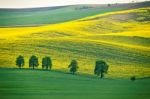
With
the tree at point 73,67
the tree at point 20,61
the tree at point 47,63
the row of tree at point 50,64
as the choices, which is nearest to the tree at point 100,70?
the row of tree at point 50,64

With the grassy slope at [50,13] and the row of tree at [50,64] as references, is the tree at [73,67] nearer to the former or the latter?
the row of tree at [50,64]

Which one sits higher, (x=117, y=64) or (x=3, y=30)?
(x=3, y=30)

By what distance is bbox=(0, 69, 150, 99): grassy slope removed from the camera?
15.0 feet

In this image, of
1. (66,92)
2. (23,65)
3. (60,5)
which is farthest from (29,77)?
(60,5)

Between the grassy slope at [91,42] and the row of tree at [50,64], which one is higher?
the grassy slope at [91,42]

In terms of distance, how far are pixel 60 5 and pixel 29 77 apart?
87 centimetres

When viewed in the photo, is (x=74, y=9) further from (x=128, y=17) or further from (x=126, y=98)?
(x=126, y=98)

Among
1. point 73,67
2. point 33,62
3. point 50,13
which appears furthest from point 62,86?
point 50,13

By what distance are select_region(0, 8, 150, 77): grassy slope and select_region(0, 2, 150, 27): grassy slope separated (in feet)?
0.18

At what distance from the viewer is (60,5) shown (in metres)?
4.81

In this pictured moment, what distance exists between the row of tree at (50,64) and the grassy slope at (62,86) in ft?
0.21

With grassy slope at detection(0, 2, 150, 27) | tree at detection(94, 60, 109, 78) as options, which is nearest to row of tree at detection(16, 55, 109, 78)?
tree at detection(94, 60, 109, 78)

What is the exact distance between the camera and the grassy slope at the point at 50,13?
4.68 meters

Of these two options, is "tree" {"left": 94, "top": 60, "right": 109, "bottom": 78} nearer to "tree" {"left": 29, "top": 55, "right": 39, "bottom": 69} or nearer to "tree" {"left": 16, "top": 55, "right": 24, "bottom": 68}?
"tree" {"left": 29, "top": 55, "right": 39, "bottom": 69}
